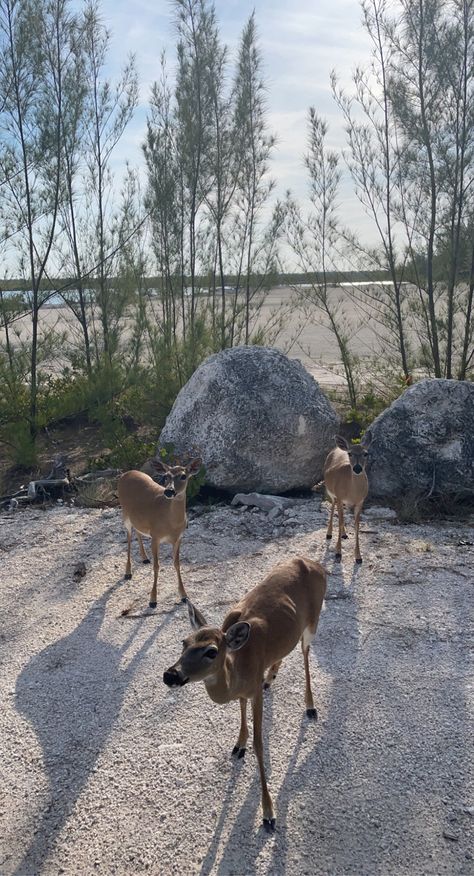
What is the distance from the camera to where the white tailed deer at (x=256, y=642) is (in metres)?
3.04

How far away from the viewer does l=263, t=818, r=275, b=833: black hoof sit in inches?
129

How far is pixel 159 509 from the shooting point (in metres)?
5.77

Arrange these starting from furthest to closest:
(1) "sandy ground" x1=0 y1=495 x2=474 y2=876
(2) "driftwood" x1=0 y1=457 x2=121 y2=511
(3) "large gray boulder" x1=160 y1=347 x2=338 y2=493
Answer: (2) "driftwood" x1=0 y1=457 x2=121 y2=511 < (3) "large gray boulder" x1=160 y1=347 x2=338 y2=493 < (1) "sandy ground" x1=0 y1=495 x2=474 y2=876

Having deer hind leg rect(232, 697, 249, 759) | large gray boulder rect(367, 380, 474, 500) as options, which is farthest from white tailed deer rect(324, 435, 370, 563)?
deer hind leg rect(232, 697, 249, 759)

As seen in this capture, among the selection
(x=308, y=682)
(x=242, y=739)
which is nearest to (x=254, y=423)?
(x=308, y=682)

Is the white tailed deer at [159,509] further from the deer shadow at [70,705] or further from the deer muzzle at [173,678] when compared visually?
the deer muzzle at [173,678]

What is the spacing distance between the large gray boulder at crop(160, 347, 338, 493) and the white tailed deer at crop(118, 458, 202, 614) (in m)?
1.96

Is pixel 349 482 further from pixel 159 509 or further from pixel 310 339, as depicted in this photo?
pixel 310 339

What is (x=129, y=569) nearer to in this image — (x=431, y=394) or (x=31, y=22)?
(x=431, y=394)

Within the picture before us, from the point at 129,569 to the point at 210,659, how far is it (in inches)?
128

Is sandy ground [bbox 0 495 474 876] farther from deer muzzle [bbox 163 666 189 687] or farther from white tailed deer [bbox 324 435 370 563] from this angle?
deer muzzle [bbox 163 666 189 687]

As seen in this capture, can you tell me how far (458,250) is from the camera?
32.2 feet

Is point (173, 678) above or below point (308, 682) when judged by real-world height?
above

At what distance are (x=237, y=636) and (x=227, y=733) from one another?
1.15 m
